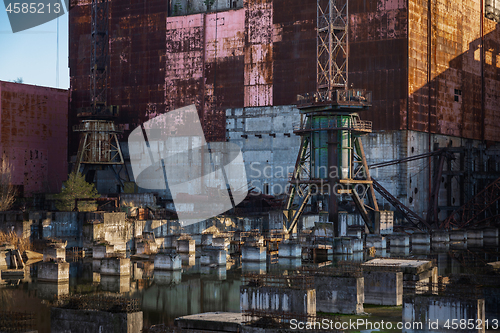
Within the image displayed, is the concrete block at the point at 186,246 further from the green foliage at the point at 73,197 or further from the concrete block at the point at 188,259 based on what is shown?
the green foliage at the point at 73,197

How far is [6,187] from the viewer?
69875mm

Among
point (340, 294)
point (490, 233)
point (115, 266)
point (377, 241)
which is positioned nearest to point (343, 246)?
point (377, 241)

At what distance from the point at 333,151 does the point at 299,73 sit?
1776cm

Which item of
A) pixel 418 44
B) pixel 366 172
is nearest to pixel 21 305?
pixel 366 172

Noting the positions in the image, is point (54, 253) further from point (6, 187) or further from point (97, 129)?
point (97, 129)

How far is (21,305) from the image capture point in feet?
106

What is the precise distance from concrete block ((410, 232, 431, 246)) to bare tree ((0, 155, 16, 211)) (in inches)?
1609

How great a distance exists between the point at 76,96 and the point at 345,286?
6855 centimetres

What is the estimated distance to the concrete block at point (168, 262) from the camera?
44.8 m

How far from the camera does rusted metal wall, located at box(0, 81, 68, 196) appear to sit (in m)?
77.6

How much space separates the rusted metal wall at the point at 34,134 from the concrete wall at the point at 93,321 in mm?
58161

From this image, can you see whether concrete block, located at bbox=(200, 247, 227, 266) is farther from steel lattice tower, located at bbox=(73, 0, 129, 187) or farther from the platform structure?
steel lattice tower, located at bbox=(73, 0, 129, 187)

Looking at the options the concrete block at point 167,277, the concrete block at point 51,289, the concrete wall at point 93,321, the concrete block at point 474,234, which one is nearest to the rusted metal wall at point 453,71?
the concrete block at point 474,234

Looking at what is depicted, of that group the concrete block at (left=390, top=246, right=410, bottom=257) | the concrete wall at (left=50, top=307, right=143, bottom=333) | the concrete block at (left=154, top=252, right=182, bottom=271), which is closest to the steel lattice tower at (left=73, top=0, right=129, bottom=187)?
the concrete block at (left=154, top=252, right=182, bottom=271)
